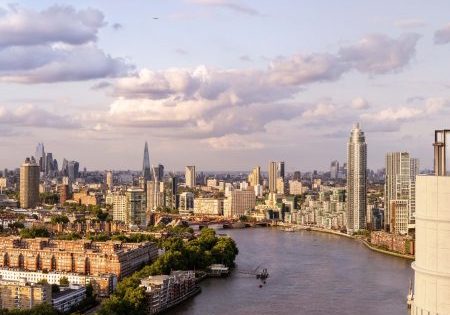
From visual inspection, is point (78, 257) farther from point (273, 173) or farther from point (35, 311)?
point (273, 173)

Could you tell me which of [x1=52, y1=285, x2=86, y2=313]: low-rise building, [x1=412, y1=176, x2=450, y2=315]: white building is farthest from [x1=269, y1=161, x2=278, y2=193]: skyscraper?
[x1=412, y1=176, x2=450, y2=315]: white building

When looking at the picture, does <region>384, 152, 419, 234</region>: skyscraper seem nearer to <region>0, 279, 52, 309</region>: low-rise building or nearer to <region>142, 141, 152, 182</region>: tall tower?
<region>0, 279, 52, 309</region>: low-rise building

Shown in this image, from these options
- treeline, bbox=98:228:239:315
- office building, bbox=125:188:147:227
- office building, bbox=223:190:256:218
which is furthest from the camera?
office building, bbox=223:190:256:218

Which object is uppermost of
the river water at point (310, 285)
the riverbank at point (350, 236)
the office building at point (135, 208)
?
the office building at point (135, 208)

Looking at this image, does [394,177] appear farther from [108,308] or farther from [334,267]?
[108,308]

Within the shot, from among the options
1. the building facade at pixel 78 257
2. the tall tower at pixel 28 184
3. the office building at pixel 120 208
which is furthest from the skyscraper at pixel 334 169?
the building facade at pixel 78 257

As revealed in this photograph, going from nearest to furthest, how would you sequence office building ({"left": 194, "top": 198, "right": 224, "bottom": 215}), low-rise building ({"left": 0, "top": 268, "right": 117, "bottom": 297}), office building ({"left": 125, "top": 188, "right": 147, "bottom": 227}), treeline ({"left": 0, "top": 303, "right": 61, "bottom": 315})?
treeline ({"left": 0, "top": 303, "right": 61, "bottom": 315}), low-rise building ({"left": 0, "top": 268, "right": 117, "bottom": 297}), office building ({"left": 125, "top": 188, "right": 147, "bottom": 227}), office building ({"left": 194, "top": 198, "right": 224, "bottom": 215})

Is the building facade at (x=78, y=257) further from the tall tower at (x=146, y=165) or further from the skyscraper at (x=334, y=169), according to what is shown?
the skyscraper at (x=334, y=169)
